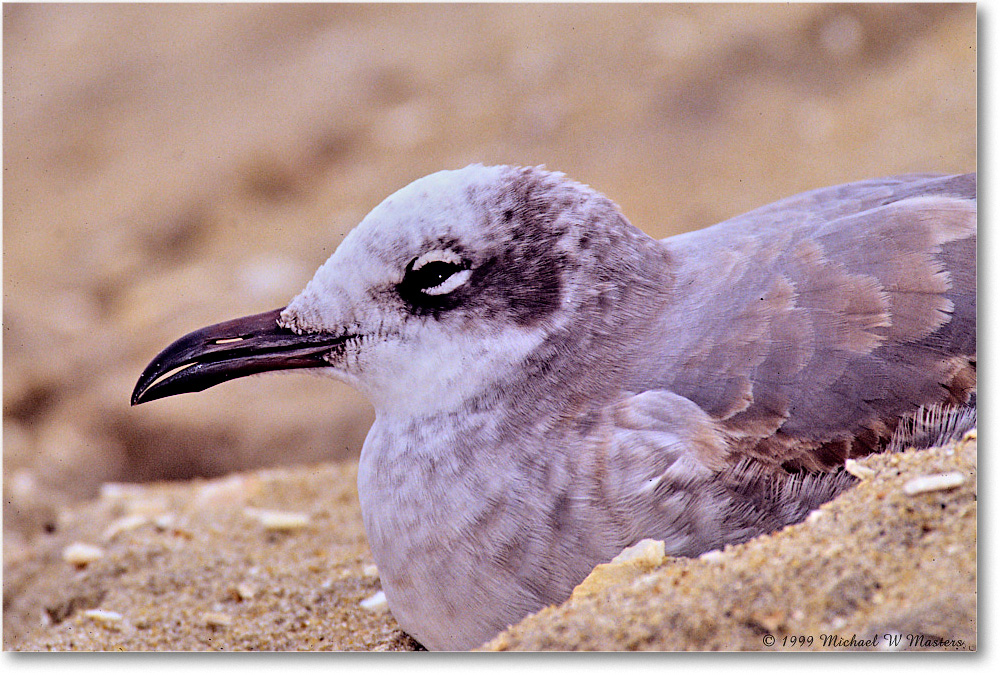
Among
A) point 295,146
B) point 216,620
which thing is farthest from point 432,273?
point 295,146

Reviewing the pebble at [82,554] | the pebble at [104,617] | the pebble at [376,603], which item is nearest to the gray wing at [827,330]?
the pebble at [376,603]

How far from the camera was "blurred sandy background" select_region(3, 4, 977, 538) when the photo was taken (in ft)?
8.59

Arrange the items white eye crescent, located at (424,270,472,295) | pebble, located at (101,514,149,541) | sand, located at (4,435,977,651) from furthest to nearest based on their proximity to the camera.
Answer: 1. pebble, located at (101,514,149,541)
2. white eye crescent, located at (424,270,472,295)
3. sand, located at (4,435,977,651)

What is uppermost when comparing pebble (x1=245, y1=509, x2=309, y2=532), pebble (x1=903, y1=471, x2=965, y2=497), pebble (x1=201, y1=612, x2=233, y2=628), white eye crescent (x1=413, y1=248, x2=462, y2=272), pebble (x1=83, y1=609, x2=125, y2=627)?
white eye crescent (x1=413, y1=248, x2=462, y2=272)

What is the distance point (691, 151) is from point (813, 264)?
1.69 metres

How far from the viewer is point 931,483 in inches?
55.8

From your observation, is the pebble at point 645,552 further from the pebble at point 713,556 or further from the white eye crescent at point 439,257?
the white eye crescent at point 439,257

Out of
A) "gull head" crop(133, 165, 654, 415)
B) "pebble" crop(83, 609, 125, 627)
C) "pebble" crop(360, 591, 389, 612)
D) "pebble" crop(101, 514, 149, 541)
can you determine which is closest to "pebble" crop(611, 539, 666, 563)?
"gull head" crop(133, 165, 654, 415)

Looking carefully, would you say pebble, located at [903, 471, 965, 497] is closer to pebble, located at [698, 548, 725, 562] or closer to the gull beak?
pebble, located at [698, 548, 725, 562]

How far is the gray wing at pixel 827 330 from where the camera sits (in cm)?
145

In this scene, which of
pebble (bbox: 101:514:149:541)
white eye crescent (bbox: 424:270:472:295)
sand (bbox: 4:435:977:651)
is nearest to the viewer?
sand (bbox: 4:435:977:651)

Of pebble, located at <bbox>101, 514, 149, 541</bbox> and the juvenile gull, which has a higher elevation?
the juvenile gull

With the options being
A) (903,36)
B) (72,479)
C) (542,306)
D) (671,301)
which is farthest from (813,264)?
(72,479)

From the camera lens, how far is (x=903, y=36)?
2275mm
